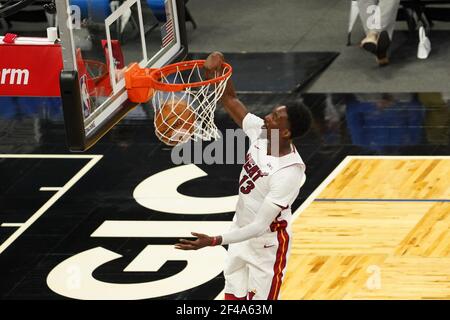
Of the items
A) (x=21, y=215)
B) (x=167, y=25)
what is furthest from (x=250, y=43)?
(x=167, y=25)

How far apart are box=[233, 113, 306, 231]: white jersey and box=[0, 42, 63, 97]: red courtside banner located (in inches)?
61.9

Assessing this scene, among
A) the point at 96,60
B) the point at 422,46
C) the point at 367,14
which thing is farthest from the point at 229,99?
the point at 422,46

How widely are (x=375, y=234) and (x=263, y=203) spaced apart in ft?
9.57

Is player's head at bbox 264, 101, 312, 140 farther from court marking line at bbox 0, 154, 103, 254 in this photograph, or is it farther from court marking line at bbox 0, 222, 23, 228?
court marking line at bbox 0, 222, 23, 228

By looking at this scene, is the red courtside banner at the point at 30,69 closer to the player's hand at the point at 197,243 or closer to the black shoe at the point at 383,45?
the player's hand at the point at 197,243

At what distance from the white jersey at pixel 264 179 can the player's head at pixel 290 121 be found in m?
0.19

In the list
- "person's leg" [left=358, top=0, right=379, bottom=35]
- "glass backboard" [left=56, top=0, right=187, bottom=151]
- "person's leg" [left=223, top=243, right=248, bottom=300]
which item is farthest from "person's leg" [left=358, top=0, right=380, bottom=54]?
"person's leg" [left=223, top=243, right=248, bottom=300]

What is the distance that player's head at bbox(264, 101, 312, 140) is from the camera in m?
8.16

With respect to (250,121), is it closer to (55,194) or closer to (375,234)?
(375,234)

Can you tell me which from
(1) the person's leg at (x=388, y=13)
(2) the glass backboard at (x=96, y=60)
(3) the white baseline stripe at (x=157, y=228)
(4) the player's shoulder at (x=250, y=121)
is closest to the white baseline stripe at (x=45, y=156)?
(3) the white baseline stripe at (x=157, y=228)

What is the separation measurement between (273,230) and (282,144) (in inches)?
24.0

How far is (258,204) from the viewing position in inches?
333

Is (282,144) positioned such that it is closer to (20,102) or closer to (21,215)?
(21,215)

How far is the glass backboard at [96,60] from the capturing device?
26.6 feet
